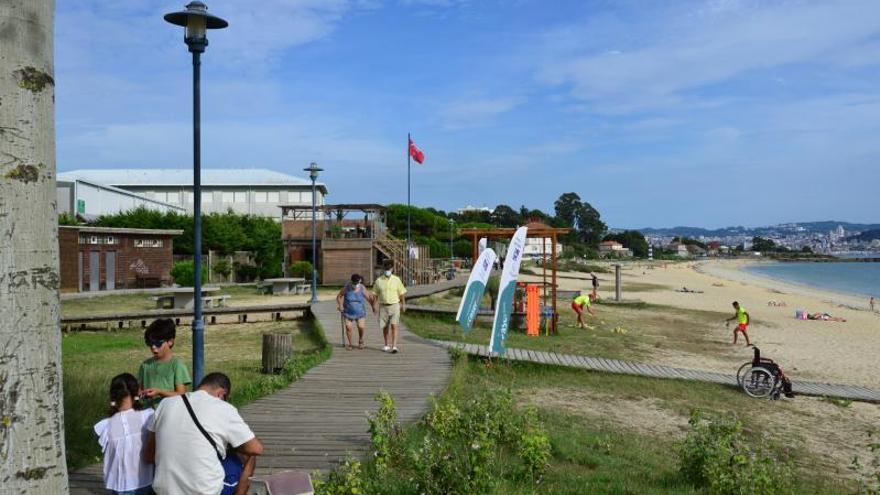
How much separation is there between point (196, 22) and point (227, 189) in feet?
204

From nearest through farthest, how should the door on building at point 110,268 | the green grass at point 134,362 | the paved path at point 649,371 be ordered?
the green grass at point 134,362 → the paved path at point 649,371 → the door on building at point 110,268

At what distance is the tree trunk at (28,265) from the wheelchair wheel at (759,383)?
10742mm

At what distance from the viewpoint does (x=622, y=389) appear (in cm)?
1093

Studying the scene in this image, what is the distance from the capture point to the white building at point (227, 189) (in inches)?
2601

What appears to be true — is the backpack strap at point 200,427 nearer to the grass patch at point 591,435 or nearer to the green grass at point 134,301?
the grass patch at point 591,435

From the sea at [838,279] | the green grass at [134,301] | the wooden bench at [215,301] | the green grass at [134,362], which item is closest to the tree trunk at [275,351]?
the green grass at [134,362]

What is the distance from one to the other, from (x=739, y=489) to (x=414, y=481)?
2.38m

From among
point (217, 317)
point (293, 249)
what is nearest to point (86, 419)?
point (217, 317)

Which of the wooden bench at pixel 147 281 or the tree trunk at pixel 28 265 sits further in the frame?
the wooden bench at pixel 147 281

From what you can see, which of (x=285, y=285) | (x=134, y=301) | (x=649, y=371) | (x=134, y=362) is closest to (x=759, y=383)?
(x=649, y=371)

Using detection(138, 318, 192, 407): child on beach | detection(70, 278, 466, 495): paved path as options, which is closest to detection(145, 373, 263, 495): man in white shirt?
detection(138, 318, 192, 407): child on beach

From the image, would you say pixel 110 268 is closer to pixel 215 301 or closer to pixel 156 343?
pixel 215 301

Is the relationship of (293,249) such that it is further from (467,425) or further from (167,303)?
(467,425)

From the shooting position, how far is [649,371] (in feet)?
39.5
